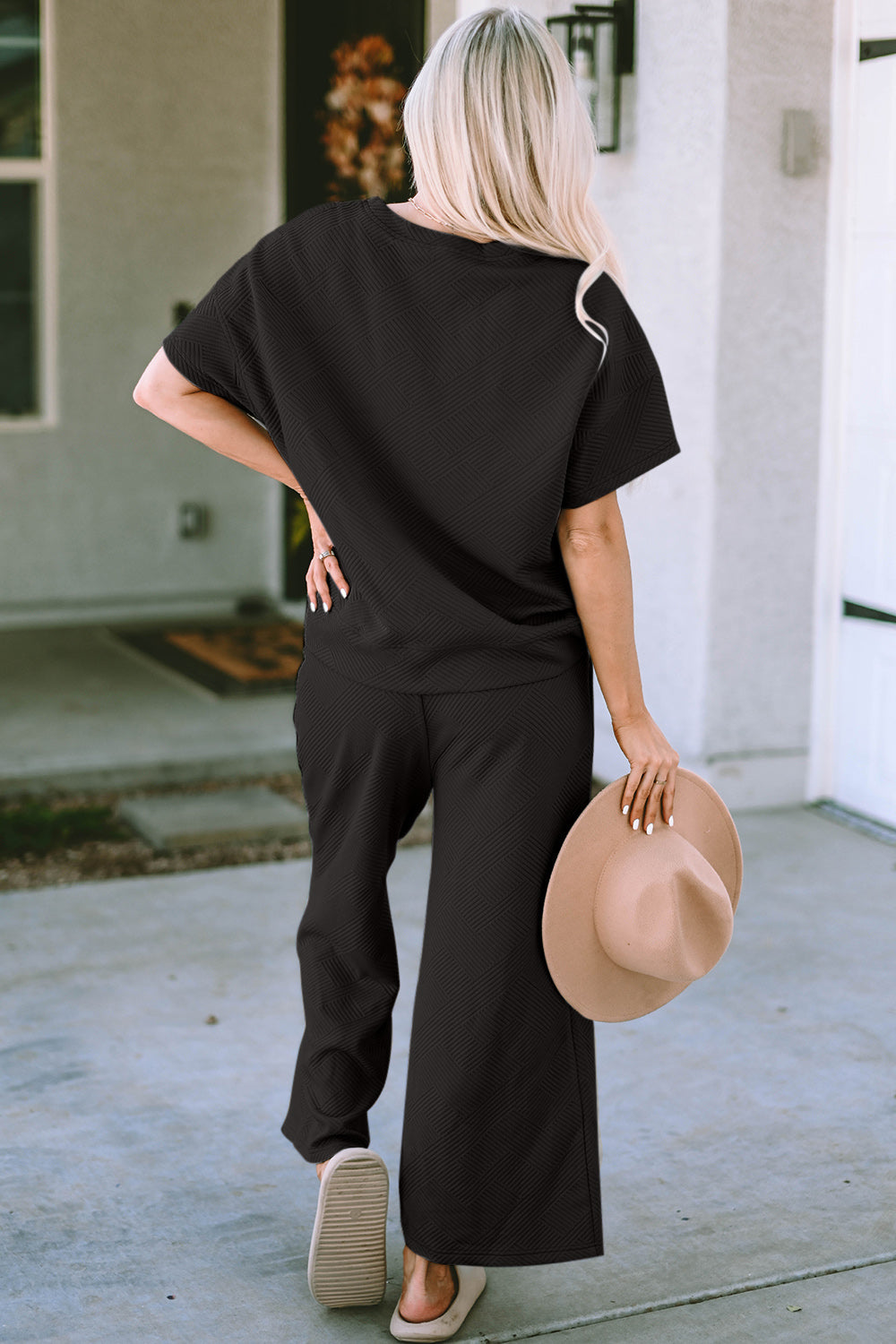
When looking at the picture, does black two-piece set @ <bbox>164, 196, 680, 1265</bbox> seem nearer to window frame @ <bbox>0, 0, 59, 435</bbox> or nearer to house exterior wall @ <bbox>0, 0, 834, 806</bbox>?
house exterior wall @ <bbox>0, 0, 834, 806</bbox>

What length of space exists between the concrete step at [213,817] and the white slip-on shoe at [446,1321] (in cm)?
237

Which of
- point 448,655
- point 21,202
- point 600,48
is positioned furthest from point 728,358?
point 21,202

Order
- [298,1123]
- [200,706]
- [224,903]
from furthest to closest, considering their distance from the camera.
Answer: [200,706] < [224,903] < [298,1123]

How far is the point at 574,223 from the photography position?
193 cm

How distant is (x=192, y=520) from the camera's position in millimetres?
7750

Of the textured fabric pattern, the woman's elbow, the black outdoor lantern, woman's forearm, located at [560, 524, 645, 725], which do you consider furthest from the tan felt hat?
the black outdoor lantern

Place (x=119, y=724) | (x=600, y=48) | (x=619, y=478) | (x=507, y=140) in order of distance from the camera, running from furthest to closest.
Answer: (x=119, y=724) → (x=600, y=48) → (x=619, y=478) → (x=507, y=140)

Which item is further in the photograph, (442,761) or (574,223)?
(442,761)

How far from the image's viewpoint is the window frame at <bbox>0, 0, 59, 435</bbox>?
720cm

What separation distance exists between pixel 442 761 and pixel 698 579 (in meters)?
2.66

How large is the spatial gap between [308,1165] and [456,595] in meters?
1.19

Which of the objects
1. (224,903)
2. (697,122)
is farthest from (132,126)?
(224,903)

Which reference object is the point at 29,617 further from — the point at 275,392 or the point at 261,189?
the point at 275,392

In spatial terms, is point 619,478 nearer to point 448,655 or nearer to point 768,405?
point 448,655
